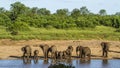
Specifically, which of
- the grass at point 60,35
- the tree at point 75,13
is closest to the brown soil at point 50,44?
the grass at point 60,35

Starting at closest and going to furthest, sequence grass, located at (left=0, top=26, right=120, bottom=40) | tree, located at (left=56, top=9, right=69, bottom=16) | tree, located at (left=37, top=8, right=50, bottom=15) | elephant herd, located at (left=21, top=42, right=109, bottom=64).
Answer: elephant herd, located at (left=21, top=42, right=109, bottom=64) → grass, located at (left=0, top=26, right=120, bottom=40) → tree, located at (left=56, top=9, right=69, bottom=16) → tree, located at (left=37, top=8, right=50, bottom=15)

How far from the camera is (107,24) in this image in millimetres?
65312

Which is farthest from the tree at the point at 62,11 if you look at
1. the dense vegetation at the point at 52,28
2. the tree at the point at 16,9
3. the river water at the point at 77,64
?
the river water at the point at 77,64

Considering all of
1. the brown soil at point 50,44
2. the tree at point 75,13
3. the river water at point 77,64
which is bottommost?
the river water at point 77,64

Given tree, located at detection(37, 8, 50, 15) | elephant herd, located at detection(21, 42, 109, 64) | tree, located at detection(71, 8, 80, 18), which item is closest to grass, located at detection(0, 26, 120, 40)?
elephant herd, located at detection(21, 42, 109, 64)

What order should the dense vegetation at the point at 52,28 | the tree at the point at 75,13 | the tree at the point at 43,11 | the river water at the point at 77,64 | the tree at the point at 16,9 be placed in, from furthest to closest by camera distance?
1. the tree at the point at 43,11
2. the tree at the point at 75,13
3. the tree at the point at 16,9
4. the dense vegetation at the point at 52,28
5. the river water at the point at 77,64

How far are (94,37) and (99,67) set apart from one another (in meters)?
20.4

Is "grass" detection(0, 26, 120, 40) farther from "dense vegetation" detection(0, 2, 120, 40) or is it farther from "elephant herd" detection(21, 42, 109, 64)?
"elephant herd" detection(21, 42, 109, 64)

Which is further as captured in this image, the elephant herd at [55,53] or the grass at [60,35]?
the grass at [60,35]

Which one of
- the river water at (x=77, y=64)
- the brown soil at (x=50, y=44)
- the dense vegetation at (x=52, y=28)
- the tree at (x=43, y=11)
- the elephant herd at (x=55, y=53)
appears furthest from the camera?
the tree at (x=43, y=11)

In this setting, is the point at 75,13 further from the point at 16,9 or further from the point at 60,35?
the point at 60,35

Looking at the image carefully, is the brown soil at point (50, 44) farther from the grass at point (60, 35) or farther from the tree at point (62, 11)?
the tree at point (62, 11)

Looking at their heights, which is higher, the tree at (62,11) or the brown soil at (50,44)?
the tree at (62,11)

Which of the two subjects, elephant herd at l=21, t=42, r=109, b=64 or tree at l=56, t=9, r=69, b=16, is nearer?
elephant herd at l=21, t=42, r=109, b=64
